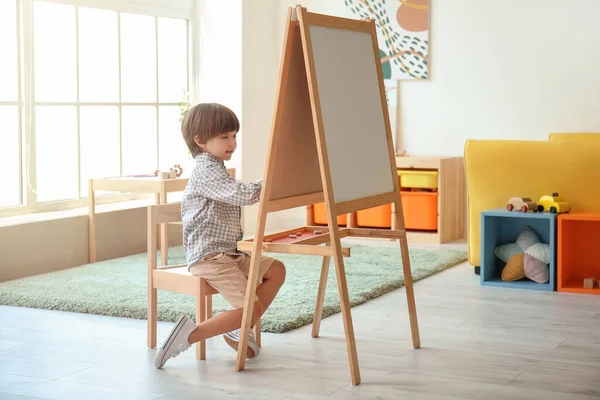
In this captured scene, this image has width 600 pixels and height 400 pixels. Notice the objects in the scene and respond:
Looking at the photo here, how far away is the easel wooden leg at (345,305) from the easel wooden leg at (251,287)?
0.24 metres

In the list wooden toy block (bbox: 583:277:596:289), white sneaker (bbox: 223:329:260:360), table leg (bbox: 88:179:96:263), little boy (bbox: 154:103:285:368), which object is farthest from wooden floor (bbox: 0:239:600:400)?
table leg (bbox: 88:179:96:263)

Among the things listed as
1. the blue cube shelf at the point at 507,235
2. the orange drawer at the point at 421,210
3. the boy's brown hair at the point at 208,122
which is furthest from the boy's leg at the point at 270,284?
the orange drawer at the point at 421,210

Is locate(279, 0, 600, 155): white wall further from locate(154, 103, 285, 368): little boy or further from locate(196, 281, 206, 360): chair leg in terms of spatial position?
locate(196, 281, 206, 360): chair leg

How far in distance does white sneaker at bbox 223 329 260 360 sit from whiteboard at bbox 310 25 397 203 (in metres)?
0.64

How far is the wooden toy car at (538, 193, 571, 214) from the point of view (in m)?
4.60

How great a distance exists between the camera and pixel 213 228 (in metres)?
3.21

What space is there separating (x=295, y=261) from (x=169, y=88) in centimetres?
190

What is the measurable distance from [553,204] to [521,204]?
6.5 inches

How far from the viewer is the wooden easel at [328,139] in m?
2.95

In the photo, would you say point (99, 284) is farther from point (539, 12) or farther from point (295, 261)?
point (539, 12)

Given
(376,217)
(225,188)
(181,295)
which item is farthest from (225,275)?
(376,217)

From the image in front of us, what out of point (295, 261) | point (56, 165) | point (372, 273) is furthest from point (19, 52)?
point (372, 273)

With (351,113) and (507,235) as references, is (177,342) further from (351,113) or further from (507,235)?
(507,235)

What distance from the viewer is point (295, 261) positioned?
5.48 metres
